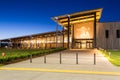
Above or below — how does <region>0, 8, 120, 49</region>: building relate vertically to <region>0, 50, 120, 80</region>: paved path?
above

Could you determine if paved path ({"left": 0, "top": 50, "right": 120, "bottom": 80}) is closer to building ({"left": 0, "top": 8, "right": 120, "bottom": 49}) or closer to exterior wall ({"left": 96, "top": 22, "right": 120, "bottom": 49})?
building ({"left": 0, "top": 8, "right": 120, "bottom": 49})

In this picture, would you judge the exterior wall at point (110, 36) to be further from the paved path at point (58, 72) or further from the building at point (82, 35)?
the paved path at point (58, 72)

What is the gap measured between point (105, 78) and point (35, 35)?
78.0 meters

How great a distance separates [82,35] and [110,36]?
10.4 metres

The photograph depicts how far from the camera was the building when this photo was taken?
70.1 meters

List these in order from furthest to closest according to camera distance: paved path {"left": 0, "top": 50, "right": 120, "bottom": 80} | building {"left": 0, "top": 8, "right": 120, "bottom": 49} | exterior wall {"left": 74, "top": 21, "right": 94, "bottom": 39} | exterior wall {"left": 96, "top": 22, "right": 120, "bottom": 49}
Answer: exterior wall {"left": 74, "top": 21, "right": 94, "bottom": 39} → exterior wall {"left": 96, "top": 22, "right": 120, "bottom": 49} → building {"left": 0, "top": 8, "right": 120, "bottom": 49} → paved path {"left": 0, "top": 50, "right": 120, "bottom": 80}

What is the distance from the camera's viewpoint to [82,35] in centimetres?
7994

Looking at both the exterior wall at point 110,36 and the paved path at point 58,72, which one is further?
the exterior wall at point 110,36

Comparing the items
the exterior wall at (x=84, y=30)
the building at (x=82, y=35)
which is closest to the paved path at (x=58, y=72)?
the building at (x=82, y=35)

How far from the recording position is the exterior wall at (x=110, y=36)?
71938 millimetres

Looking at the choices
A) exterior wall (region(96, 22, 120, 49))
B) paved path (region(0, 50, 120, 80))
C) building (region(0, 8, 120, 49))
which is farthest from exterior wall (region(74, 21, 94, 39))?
paved path (region(0, 50, 120, 80))

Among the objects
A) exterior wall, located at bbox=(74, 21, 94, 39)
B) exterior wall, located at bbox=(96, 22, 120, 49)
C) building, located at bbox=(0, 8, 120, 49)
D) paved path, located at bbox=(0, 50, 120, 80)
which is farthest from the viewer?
exterior wall, located at bbox=(74, 21, 94, 39)

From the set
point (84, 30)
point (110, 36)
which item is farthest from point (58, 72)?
point (84, 30)

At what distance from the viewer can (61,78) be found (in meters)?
11.7
